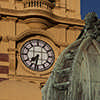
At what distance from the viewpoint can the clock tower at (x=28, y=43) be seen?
16891 millimetres

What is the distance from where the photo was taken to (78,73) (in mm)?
3646

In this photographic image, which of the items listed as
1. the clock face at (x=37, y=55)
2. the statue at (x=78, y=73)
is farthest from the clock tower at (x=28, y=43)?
the statue at (x=78, y=73)

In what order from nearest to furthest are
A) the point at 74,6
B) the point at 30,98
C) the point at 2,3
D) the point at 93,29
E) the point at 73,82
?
the point at 73,82 → the point at 93,29 → the point at 30,98 → the point at 2,3 → the point at 74,6

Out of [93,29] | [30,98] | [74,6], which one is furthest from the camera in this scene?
[74,6]

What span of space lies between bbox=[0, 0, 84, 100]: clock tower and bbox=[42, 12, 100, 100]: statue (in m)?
12.8

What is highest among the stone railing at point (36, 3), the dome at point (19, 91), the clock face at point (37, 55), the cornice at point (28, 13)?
the stone railing at point (36, 3)

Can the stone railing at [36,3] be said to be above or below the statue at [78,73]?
above

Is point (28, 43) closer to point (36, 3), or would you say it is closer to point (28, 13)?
point (28, 13)

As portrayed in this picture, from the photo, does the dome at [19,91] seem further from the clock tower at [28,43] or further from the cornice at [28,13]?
the cornice at [28,13]

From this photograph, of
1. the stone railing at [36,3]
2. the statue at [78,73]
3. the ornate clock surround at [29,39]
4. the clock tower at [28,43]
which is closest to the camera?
the statue at [78,73]

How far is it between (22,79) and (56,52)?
7.15 ft

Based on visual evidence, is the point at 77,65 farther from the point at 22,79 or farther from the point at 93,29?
the point at 22,79

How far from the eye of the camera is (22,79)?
55.6 ft

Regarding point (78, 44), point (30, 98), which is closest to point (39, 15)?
point (30, 98)
